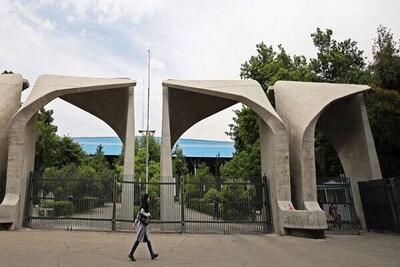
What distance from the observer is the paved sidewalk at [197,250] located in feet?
31.8

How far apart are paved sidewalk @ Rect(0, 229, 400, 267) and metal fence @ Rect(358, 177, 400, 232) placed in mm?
1323

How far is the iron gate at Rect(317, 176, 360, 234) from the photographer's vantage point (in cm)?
1777

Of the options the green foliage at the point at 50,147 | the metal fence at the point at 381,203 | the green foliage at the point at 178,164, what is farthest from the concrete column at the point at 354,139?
the green foliage at the point at 178,164

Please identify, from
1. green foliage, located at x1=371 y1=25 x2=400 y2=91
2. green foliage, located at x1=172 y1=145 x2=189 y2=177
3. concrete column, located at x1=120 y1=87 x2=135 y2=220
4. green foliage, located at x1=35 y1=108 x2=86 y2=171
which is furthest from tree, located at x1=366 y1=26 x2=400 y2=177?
green foliage, located at x1=172 y1=145 x2=189 y2=177

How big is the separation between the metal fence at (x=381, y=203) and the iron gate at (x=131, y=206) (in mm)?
4952

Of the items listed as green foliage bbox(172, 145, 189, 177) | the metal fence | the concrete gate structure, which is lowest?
the metal fence

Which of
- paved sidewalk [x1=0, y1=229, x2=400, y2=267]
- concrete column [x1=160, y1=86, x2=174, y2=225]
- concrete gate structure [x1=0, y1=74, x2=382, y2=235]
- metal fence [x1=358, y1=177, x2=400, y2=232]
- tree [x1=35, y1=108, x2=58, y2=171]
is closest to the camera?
paved sidewalk [x1=0, y1=229, x2=400, y2=267]

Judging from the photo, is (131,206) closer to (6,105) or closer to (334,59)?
(6,105)

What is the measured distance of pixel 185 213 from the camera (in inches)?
672

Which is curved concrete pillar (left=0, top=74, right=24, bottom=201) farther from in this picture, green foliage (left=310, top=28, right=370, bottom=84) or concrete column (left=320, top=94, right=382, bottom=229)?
green foliage (left=310, top=28, right=370, bottom=84)

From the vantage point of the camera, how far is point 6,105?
17250mm

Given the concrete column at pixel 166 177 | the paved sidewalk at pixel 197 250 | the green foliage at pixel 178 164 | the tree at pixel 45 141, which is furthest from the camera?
the green foliage at pixel 178 164

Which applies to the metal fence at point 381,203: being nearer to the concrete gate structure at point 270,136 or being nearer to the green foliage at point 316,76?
the concrete gate structure at point 270,136

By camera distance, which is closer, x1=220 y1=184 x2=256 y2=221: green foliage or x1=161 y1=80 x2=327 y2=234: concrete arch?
x1=161 y1=80 x2=327 y2=234: concrete arch
